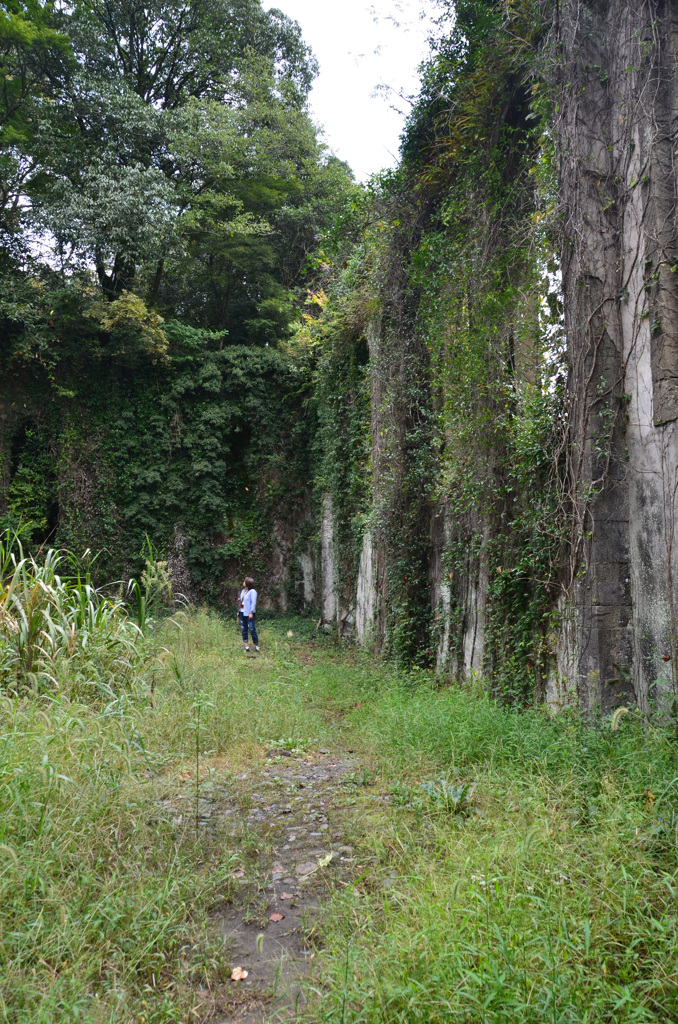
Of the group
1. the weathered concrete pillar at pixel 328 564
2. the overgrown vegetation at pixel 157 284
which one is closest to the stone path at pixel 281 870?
the weathered concrete pillar at pixel 328 564

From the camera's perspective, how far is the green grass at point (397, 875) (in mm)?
2117

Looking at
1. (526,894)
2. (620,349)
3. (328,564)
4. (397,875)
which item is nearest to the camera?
(526,894)

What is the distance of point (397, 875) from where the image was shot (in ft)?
10.0

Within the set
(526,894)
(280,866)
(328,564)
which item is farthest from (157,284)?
(526,894)

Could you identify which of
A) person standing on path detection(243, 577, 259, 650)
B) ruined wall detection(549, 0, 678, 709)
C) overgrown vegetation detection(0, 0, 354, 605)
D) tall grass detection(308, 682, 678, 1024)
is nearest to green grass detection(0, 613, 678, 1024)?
tall grass detection(308, 682, 678, 1024)

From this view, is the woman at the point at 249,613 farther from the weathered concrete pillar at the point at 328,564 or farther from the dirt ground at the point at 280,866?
the dirt ground at the point at 280,866

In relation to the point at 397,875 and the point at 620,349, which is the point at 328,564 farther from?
the point at 397,875

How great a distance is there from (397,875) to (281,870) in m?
0.66

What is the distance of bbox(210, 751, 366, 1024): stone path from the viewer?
2.49 m

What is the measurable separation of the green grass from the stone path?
0.33 ft

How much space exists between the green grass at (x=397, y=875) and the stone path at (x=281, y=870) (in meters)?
0.10

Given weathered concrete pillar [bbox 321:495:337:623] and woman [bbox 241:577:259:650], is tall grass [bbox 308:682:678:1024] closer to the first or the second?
woman [bbox 241:577:259:650]

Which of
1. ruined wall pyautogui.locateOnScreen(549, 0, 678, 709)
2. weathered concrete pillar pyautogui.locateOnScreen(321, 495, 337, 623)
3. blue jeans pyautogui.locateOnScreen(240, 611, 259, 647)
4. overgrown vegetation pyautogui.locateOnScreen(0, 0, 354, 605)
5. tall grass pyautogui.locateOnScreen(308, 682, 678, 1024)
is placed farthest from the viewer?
overgrown vegetation pyautogui.locateOnScreen(0, 0, 354, 605)

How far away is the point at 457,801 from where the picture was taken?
3.48 metres
